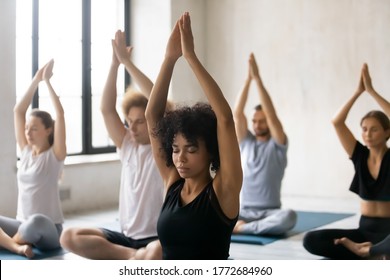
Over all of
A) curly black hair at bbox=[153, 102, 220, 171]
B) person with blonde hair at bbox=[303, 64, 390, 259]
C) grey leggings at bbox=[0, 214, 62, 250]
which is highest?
curly black hair at bbox=[153, 102, 220, 171]

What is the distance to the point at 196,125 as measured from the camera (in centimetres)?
205

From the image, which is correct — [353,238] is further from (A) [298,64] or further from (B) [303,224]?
(A) [298,64]

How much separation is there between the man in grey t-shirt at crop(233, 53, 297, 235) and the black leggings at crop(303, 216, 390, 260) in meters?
0.75

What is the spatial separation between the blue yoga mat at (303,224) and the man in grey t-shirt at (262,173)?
65 millimetres

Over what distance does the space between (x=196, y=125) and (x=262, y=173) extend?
8.46ft

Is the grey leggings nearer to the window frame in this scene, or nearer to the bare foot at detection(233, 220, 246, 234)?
the window frame

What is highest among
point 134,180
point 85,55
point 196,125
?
point 85,55

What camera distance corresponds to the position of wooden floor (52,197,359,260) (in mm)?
3807

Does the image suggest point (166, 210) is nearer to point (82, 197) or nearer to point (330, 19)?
point (82, 197)

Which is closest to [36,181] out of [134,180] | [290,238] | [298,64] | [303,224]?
[134,180]

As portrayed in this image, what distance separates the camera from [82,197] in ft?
17.4

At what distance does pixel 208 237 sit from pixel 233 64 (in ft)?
12.7

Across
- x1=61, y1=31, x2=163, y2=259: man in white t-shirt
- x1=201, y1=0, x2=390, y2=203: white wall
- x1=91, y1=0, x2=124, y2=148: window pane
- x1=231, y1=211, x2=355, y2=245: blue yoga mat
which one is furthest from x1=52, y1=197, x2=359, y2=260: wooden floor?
x1=91, y1=0, x2=124, y2=148: window pane
